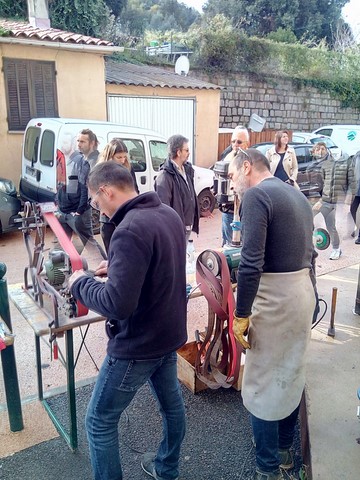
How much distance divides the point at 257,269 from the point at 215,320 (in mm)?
835

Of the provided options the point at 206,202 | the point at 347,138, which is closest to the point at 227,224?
the point at 206,202

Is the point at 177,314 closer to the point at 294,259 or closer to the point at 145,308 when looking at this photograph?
the point at 145,308

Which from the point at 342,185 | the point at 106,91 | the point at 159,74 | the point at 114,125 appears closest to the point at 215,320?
the point at 342,185

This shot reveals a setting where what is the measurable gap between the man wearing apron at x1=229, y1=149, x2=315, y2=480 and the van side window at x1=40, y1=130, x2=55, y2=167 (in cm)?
547

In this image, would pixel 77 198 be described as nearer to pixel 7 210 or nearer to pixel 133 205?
pixel 7 210

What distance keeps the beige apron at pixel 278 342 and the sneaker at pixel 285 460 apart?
439 mm

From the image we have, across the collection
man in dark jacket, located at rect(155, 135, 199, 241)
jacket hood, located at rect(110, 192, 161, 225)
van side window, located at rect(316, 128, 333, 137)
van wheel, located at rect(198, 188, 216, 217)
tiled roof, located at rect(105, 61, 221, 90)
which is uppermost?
tiled roof, located at rect(105, 61, 221, 90)

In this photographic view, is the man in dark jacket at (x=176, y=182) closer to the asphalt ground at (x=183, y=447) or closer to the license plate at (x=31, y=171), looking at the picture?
the asphalt ground at (x=183, y=447)

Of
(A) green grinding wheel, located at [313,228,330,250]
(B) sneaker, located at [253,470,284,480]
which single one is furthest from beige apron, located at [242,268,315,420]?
(A) green grinding wheel, located at [313,228,330,250]

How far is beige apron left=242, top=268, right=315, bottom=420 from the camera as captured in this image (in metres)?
2.24

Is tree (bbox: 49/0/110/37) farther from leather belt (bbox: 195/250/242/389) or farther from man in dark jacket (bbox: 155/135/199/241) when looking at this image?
leather belt (bbox: 195/250/242/389)

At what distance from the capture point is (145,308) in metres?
2.02

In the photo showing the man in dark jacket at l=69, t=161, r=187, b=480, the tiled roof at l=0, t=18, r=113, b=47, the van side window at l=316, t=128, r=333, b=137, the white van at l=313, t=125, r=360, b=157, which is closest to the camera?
the man in dark jacket at l=69, t=161, r=187, b=480

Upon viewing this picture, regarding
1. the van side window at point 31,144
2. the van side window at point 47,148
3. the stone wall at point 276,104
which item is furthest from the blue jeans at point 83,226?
the stone wall at point 276,104
